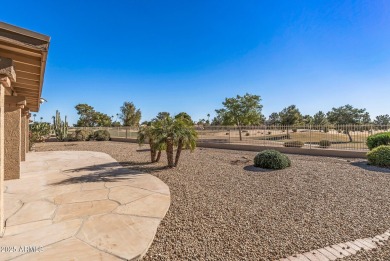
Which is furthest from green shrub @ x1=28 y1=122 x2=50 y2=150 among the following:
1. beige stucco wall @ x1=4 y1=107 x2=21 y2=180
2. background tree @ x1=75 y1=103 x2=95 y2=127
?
background tree @ x1=75 y1=103 x2=95 y2=127

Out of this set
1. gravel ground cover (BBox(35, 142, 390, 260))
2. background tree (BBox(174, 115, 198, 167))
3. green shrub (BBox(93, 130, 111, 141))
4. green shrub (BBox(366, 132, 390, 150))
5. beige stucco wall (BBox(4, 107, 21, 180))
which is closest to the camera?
gravel ground cover (BBox(35, 142, 390, 260))

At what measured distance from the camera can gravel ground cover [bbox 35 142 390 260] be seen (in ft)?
9.55

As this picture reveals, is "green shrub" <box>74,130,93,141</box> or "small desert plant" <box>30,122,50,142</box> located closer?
"small desert plant" <box>30,122,50,142</box>

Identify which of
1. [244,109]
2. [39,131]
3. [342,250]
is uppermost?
[244,109]

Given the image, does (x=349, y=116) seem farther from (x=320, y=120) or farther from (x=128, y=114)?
(x=128, y=114)

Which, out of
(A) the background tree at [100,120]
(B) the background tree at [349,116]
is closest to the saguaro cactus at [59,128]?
(A) the background tree at [100,120]

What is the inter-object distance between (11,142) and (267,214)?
7819mm

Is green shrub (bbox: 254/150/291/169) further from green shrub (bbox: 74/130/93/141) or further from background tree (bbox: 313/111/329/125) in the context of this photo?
background tree (bbox: 313/111/329/125)

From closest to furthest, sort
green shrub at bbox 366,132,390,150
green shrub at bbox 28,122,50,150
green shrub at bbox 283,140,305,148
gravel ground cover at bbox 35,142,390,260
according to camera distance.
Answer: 1. gravel ground cover at bbox 35,142,390,260
2. green shrub at bbox 366,132,390,150
3. green shrub at bbox 283,140,305,148
4. green shrub at bbox 28,122,50,150

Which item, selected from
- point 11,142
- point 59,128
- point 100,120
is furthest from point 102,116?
point 11,142

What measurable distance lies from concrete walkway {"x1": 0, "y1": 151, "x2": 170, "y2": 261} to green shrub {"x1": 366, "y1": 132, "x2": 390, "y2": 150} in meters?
11.1

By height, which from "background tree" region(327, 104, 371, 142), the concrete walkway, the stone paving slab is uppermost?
"background tree" region(327, 104, 371, 142)

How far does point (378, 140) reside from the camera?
33.2 feet

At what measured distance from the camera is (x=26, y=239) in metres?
2.99
